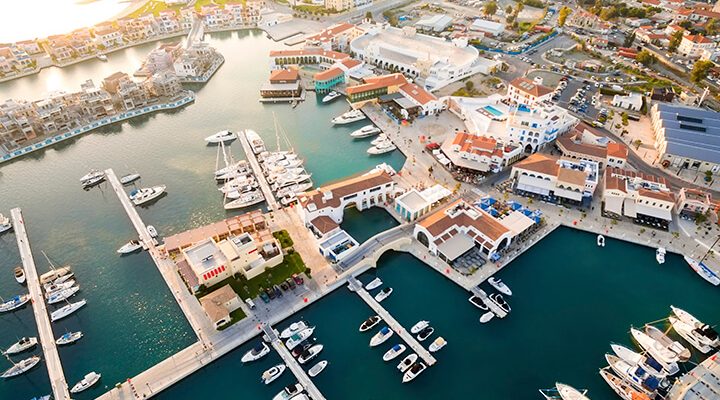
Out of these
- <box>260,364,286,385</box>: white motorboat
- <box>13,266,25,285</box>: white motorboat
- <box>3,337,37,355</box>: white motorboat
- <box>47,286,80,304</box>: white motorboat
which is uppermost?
<box>13,266,25,285</box>: white motorboat

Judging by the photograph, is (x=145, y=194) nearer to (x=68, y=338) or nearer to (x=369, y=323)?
(x=68, y=338)

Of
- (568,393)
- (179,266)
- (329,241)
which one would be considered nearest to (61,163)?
(179,266)

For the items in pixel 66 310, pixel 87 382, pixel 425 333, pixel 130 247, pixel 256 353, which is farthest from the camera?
pixel 130 247

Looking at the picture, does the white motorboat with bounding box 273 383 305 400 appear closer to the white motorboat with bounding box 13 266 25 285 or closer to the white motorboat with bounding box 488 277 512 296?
the white motorboat with bounding box 488 277 512 296

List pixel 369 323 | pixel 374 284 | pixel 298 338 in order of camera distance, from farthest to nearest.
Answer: pixel 374 284 → pixel 369 323 → pixel 298 338

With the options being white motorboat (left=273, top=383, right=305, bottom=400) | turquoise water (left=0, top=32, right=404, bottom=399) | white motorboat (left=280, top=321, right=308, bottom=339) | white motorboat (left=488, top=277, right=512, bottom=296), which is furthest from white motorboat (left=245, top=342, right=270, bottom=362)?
white motorboat (left=488, top=277, right=512, bottom=296)

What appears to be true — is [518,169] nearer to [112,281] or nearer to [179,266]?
[179,266]

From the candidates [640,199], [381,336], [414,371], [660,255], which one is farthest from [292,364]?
[640,199]
